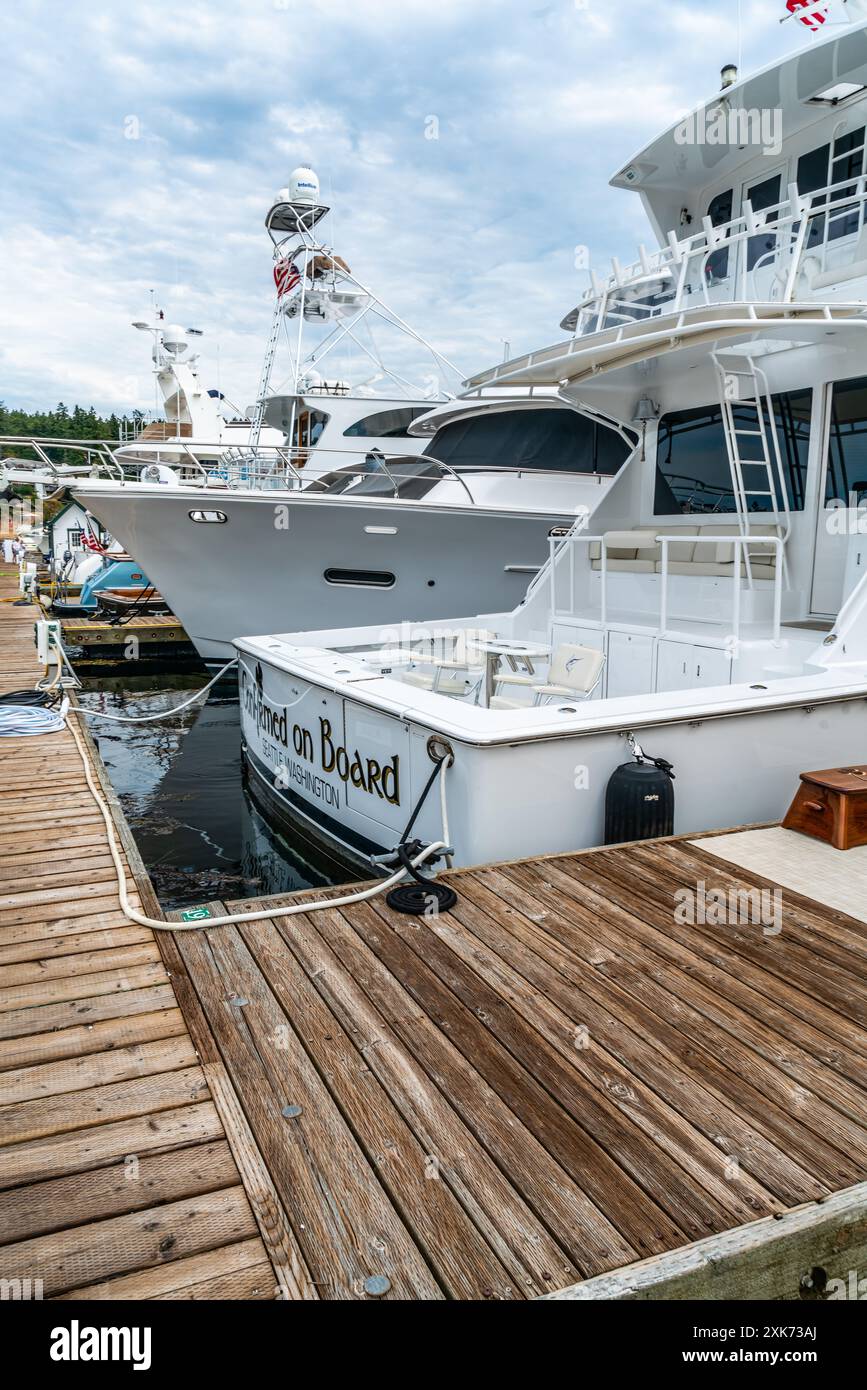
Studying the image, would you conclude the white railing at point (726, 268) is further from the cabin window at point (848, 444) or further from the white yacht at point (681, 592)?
the cabin window at point (848, 444)

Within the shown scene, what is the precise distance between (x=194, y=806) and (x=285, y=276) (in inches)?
442

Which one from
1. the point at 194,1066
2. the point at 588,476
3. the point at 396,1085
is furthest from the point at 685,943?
the point at 588,476

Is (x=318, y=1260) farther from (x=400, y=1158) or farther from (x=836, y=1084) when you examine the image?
(x=836, y=1084)

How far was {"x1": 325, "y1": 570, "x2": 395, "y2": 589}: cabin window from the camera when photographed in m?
11.5

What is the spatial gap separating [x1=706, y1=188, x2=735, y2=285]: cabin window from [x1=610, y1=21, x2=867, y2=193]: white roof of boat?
0.20 meters

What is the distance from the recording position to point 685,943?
3.20 m

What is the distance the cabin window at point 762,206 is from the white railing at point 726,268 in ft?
0.12

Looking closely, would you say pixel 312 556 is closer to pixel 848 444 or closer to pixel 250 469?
pixel 250 469

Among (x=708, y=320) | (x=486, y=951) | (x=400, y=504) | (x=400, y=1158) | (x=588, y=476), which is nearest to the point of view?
(x=400, y=1158)

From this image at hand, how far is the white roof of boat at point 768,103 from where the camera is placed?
6895 millimetres

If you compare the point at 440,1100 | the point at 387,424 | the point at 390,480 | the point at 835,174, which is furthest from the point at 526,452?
the point at 440,1100

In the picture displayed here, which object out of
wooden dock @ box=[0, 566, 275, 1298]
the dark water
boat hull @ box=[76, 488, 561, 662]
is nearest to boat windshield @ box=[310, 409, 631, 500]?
boat hull @ box=[76, 488, 561, 662]

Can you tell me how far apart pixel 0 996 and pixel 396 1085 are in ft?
4.49

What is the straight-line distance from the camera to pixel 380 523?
442 inches
